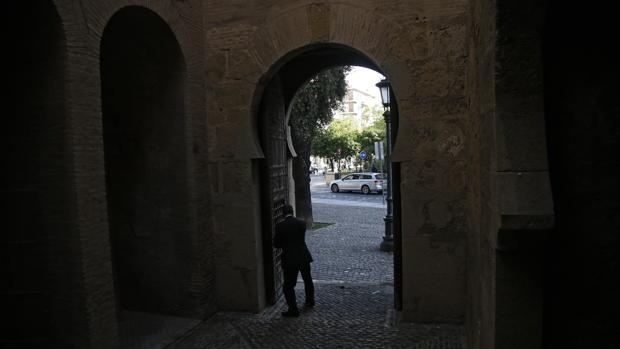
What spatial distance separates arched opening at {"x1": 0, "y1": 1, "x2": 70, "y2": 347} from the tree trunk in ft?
32.9

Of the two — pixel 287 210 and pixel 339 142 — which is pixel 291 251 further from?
pixel 339 142

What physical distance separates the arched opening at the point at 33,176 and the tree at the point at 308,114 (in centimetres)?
920

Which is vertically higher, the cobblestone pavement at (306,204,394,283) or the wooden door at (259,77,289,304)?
the wooden door at (259,77,289,304)

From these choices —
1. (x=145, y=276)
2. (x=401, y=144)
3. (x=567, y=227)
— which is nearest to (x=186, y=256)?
(x=145, y=276)

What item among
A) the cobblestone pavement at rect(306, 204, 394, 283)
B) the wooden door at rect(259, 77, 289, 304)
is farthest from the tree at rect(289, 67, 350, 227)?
the wooden door at rect(259, 77, 289, 304)

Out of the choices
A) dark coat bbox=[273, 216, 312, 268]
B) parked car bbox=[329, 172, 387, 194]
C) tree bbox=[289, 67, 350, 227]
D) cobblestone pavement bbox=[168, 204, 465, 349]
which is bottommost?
cobblestone pavement bbox=[168, 204, 465, 349]

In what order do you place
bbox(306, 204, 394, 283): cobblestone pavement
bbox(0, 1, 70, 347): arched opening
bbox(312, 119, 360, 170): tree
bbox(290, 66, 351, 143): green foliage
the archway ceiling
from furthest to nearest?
bbox(312, 119, 360, 170): tree < bbox(290, 66, 351, 143): green foliage < bbox(306, 204, 394, 283): cobblestone pavement < the archway ceiling < bbox(0, 1, 70, 347): arched opening

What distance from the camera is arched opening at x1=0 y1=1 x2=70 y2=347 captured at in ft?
13.6

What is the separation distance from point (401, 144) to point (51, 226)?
12.7 feet

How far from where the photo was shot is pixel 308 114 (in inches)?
537

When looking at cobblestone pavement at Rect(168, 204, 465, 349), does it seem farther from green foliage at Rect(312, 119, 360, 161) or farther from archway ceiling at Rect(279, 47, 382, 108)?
green foliage at Rect(312, 119, 360, 161)

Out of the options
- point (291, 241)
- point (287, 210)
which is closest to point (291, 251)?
point (291, 241)

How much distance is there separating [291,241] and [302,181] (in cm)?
783

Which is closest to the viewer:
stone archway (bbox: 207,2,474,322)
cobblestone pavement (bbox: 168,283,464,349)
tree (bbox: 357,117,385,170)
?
cobblestone pavement (bbox: 168,283,464,349)
